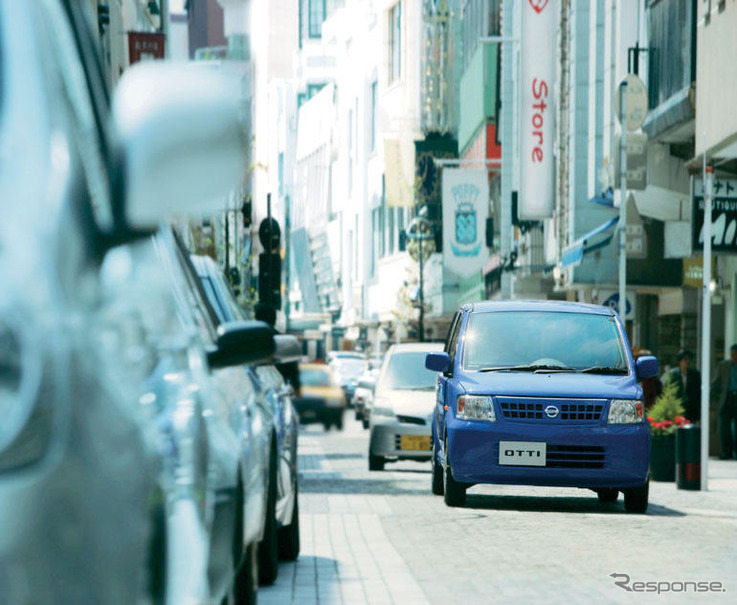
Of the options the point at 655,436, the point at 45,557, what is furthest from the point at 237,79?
the point at 655,436

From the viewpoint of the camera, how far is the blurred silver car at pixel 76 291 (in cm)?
253

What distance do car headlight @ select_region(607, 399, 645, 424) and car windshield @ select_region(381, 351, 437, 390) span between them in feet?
23.9

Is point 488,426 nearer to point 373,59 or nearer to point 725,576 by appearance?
point 725,576

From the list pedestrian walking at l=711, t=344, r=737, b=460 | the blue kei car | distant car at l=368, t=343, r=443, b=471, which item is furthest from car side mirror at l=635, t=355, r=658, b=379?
pedestrian walking at l=711, t=344, r=737, b=460

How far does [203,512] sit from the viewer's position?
140 inches

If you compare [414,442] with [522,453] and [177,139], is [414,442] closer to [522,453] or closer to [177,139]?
[522,453]

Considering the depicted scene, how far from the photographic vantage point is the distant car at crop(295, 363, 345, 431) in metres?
4.73

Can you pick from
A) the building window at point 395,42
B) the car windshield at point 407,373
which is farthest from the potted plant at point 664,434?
the building window at point 395,42

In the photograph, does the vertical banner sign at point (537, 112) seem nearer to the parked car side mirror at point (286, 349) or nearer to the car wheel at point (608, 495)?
the car wheel at point (608, 495)

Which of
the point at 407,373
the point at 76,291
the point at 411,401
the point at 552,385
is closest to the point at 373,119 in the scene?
the point at 407,373

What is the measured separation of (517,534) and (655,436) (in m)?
7.73

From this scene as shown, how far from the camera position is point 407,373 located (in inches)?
862

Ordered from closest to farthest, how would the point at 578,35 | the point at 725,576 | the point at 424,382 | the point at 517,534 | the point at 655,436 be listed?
the point at 725,576
the point at 517,534
the point at 655,436
the point at 424,382
the point at 578,35

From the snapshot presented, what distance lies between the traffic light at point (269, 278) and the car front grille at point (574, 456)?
14.1 feet
